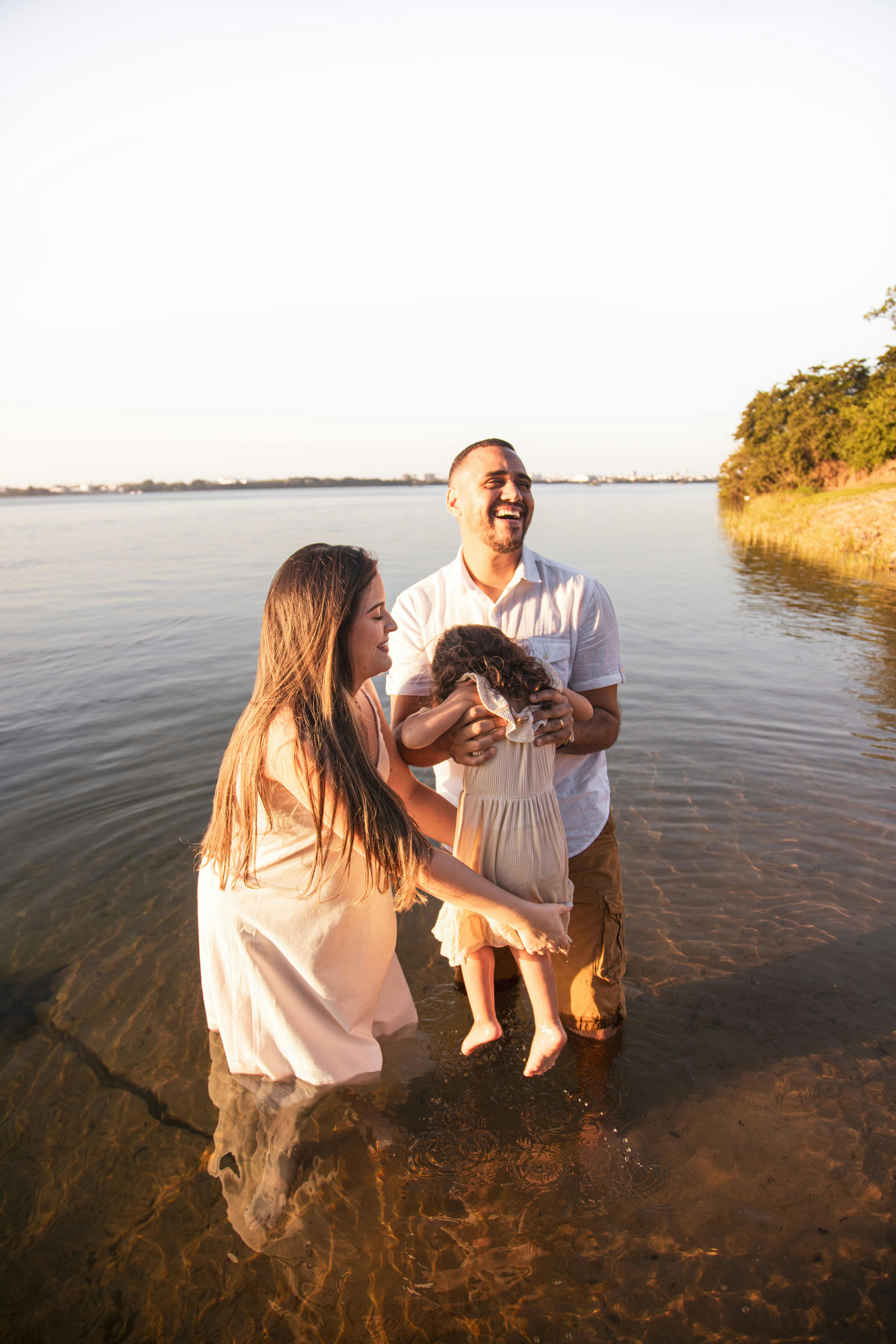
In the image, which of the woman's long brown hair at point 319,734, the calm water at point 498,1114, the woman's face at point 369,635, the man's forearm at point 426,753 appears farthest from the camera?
the man's forearm at point 426,753

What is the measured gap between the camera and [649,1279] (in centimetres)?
286

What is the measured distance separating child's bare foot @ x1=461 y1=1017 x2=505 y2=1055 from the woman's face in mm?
1629

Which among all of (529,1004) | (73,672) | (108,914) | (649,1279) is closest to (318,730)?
(649,1279)

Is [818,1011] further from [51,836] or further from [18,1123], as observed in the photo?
[51,836]

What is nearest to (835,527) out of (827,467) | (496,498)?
(827,467)

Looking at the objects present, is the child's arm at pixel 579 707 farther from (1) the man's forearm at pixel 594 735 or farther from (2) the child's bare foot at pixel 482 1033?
(2) the child's bare foot at pixel 482 1033

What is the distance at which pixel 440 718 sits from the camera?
289 cm

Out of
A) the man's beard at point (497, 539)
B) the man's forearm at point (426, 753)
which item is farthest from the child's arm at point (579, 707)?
the man's beard at point (497, 539)

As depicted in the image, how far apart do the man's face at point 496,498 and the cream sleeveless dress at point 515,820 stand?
2.55 ft

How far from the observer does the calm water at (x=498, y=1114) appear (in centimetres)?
283

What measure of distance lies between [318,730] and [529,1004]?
292 centimetres

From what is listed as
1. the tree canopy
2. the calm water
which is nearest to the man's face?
the calm water

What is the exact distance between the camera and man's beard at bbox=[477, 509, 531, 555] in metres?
3.37

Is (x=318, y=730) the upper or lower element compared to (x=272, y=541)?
upper
